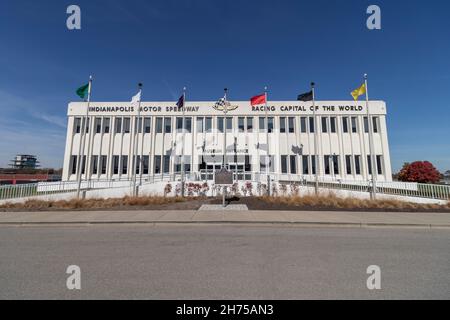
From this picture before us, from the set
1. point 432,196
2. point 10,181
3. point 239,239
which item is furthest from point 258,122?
point 10,181

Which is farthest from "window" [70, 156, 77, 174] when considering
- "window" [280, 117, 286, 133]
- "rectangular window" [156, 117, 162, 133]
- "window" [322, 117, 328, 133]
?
"window" [322, 117, 328, 133]

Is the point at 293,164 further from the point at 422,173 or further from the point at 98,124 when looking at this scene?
the point at 98,124

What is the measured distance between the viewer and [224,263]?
4.64 metres

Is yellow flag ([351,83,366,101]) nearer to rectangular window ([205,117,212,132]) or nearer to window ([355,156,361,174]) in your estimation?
window ([355,156,361,174])

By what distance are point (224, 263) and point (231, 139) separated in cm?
2533

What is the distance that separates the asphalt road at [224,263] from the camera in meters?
3.42

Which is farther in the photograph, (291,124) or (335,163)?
(291,124)

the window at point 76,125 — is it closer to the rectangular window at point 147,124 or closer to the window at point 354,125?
the rectangular window at point 147,124

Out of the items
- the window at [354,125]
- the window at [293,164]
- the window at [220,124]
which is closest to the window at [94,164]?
the window at [220,124]

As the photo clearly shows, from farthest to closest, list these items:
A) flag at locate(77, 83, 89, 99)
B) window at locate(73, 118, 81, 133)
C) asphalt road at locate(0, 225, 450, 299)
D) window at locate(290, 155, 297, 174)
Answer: window at locate(73, 118, 81, 133), window at locate(290, 155, 297, 174), flag at locate(77, 83, 89, 99), asphalt road at locate(0, 225, 450, 299)

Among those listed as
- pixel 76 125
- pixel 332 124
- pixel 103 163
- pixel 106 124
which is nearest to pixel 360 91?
pixel 332 124

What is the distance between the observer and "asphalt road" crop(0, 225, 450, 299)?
3420 mm

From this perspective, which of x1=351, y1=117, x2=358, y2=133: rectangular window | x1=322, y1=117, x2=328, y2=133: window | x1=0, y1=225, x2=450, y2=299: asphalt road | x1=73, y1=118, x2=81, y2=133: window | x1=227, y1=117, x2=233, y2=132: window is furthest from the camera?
x1=73, y1=118, x2=81, y2=133: window

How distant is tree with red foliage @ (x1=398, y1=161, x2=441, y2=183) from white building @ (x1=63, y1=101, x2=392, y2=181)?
246cm
